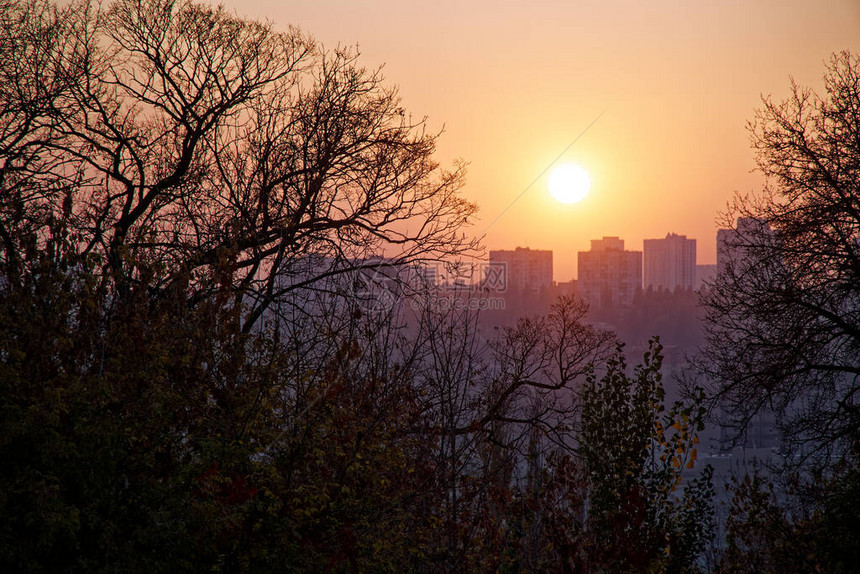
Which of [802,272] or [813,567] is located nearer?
[813,567]

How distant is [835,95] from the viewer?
1281cm

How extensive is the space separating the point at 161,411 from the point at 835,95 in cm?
1290

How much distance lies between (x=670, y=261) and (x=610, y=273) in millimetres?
22447

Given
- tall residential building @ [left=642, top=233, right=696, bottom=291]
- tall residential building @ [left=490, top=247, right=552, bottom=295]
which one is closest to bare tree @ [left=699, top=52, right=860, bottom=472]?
tall residential building @ [left=490, top=247, right=552, bottom=295]

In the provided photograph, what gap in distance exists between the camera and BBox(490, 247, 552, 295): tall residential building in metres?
83.8

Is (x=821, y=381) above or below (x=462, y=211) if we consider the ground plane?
below

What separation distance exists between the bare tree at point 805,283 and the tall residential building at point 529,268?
66750 millimetres

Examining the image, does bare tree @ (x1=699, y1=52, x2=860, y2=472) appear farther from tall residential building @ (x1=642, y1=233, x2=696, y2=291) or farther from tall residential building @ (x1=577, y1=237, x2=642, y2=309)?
tall residential building @ (x1=642, y1=233, x2=696, y2=291)

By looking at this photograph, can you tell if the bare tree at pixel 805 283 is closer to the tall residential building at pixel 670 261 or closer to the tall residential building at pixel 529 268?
the tall residential building at pixel 529 268

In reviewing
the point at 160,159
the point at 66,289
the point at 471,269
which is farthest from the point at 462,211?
the point at 66,289

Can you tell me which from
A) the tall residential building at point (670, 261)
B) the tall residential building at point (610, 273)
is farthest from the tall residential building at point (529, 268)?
the tall residential building at point (670, 261)

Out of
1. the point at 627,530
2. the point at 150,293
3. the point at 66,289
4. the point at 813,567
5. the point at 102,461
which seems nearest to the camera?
the point at 102,461

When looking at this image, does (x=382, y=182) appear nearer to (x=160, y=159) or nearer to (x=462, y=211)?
(x=462, y=211)

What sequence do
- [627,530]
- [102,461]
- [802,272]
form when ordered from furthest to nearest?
1. [802,272]
2. [627,530]
3. [102,461]
